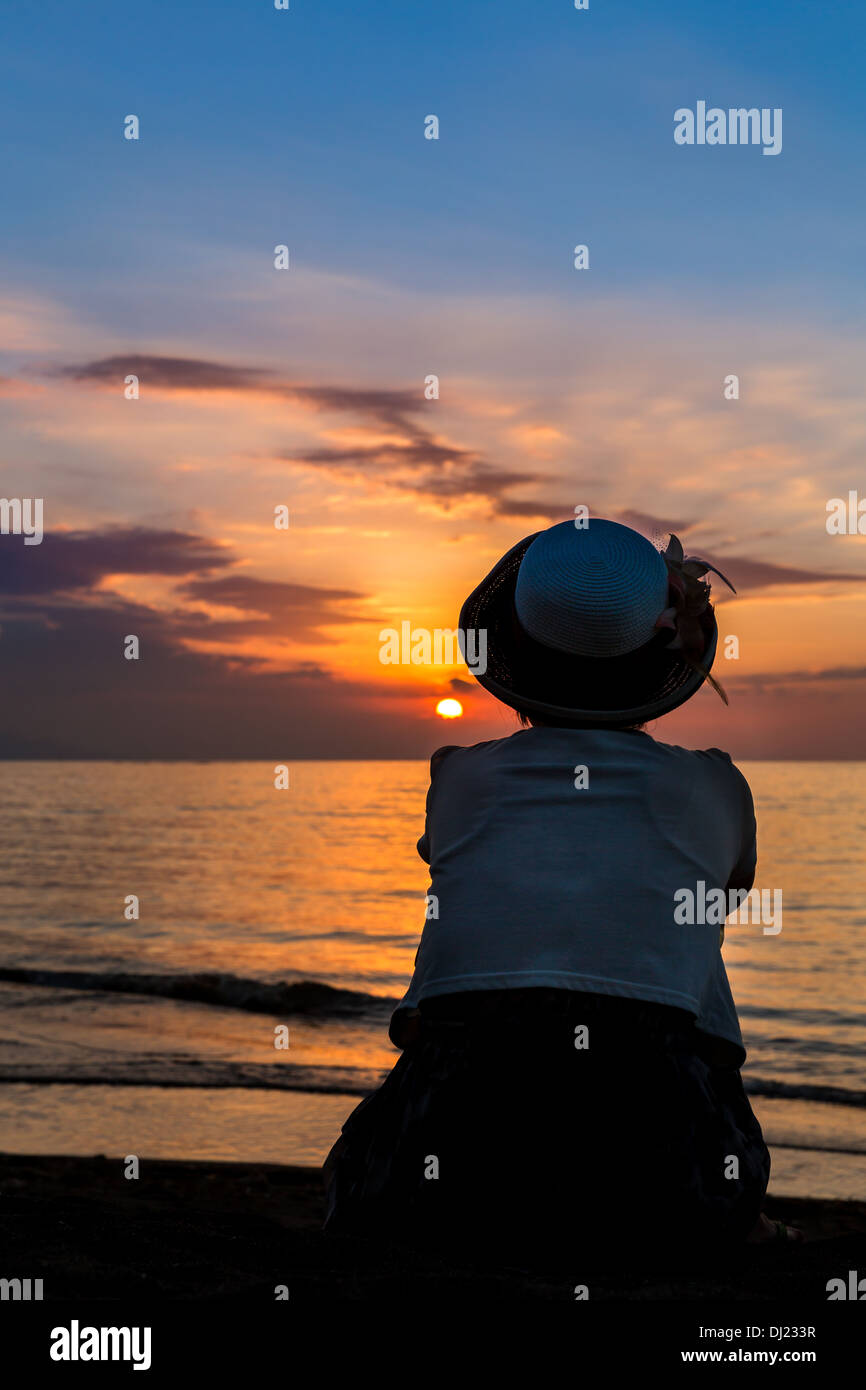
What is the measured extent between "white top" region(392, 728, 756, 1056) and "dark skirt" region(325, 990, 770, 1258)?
0.18 feet

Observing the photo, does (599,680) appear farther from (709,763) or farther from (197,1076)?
(197,1076)

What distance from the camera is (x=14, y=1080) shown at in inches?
359

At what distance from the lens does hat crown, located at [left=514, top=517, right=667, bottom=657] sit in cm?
205

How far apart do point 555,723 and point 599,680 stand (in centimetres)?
12

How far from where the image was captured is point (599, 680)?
212cm

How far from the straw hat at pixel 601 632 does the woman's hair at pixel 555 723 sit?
0.5 inches

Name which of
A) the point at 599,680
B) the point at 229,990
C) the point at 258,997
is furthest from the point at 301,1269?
the point at 229,990

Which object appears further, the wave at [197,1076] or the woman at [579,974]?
the wave at [197,1076]

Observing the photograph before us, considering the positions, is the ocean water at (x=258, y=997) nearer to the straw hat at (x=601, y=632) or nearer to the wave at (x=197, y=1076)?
the wave at (x=197, y=1076)

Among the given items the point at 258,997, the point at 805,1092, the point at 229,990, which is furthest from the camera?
the point at 229,990

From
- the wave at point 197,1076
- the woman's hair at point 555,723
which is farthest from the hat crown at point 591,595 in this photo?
the wave at point 197,1076

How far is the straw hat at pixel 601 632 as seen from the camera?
2061 millimetres
